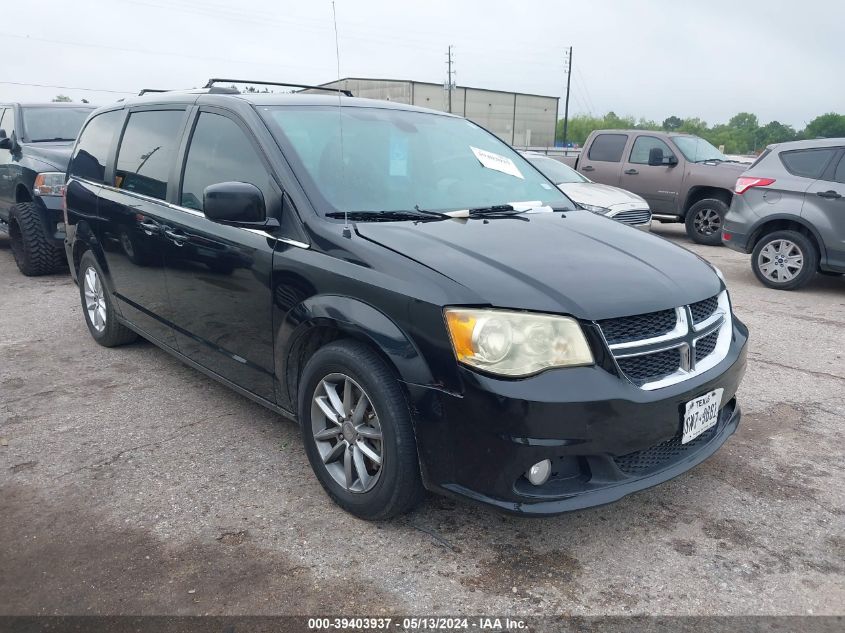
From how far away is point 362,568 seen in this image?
2.65 m

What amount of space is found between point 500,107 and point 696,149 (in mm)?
58032

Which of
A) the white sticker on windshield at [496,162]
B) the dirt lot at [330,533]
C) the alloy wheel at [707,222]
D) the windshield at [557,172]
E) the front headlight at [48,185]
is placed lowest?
the alloy wheel at [707,222]

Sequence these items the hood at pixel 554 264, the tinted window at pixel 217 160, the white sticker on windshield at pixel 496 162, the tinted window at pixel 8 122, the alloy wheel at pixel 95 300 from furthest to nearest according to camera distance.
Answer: the tinted window at pixel 8 122 < the alloy wheel at pixel 95 300 < the white sticker on windshield at pixel 496 162 < the tinted window at pixel 217 160 < the hood at pixel 554 264

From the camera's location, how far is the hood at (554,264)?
2535 millimetres

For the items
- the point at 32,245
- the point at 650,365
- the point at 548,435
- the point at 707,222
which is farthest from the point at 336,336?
the point at 707,222

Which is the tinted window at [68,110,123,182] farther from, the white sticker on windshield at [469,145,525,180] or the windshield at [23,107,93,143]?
the windshield at [23,107,93,143]

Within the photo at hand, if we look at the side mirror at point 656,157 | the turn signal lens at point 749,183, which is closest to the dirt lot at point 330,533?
the turn signal lens at point 749,183

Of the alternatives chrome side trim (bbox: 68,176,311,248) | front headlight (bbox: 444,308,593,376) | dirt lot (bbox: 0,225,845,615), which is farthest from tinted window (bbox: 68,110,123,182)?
front headlight (bbox: 444,308,593,376)

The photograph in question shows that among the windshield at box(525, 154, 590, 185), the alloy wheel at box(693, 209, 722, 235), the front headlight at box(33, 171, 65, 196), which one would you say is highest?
the front headlight at box(33, 171, 65, 196)

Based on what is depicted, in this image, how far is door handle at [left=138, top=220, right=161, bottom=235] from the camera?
13.1 feet

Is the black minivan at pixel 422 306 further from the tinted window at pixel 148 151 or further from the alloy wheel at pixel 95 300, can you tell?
the alloy wheel at pixel 95 300

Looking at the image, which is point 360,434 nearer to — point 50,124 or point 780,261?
point 780,261

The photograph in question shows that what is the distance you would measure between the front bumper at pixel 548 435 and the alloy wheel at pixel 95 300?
3.52 m

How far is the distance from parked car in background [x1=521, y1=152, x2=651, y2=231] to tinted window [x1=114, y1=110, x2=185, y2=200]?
17.4 feet
